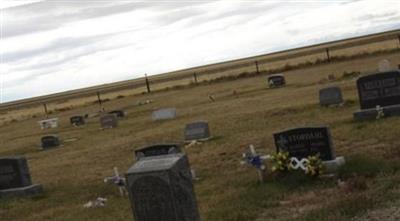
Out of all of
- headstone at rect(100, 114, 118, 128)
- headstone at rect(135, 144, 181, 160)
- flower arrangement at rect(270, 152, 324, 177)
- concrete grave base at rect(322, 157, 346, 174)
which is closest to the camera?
Result: flower arrangement at rect(270, 152, 324, 177)

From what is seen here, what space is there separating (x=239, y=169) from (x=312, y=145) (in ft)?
8.79

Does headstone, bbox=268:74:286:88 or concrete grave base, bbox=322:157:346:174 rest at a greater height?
headstone, bbox=268:74:286:88

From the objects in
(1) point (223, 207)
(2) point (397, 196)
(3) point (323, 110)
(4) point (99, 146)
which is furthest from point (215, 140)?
(2) point (397, 196)

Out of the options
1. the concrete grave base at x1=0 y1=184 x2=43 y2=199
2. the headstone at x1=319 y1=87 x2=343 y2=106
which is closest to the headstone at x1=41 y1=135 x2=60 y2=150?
the concrete grave base at x1=0 y1=184 x2=43 y2=199

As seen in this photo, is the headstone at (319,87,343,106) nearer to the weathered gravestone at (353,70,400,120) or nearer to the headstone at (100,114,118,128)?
the weathered gravestone at (353,70,400,120)

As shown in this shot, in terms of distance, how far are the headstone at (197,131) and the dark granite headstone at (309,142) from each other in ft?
27.7

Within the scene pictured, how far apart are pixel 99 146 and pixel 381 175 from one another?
15429 mm

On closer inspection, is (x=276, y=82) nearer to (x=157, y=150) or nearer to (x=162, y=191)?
(x=157, y=150)

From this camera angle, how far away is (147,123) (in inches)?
1246

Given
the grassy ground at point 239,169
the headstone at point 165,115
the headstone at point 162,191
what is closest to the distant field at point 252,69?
the headstone at point 165,115

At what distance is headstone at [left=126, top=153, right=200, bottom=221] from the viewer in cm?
891

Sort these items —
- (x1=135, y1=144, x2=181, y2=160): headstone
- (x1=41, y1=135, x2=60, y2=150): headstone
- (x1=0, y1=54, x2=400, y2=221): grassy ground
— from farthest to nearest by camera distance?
(x1=41, y1=135, x2=60, y2=150): headstone → (x1=135, y1=144, x2=181, y2=160): headstone → (x1=0, y1=54, x2=400, y2=221): grassy ground

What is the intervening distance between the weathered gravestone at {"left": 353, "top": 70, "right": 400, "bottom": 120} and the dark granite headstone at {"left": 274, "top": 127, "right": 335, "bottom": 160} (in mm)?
6359

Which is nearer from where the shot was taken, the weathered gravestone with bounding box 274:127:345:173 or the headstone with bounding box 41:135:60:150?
the weathered gravestone with bounding box 274:127:345:173
